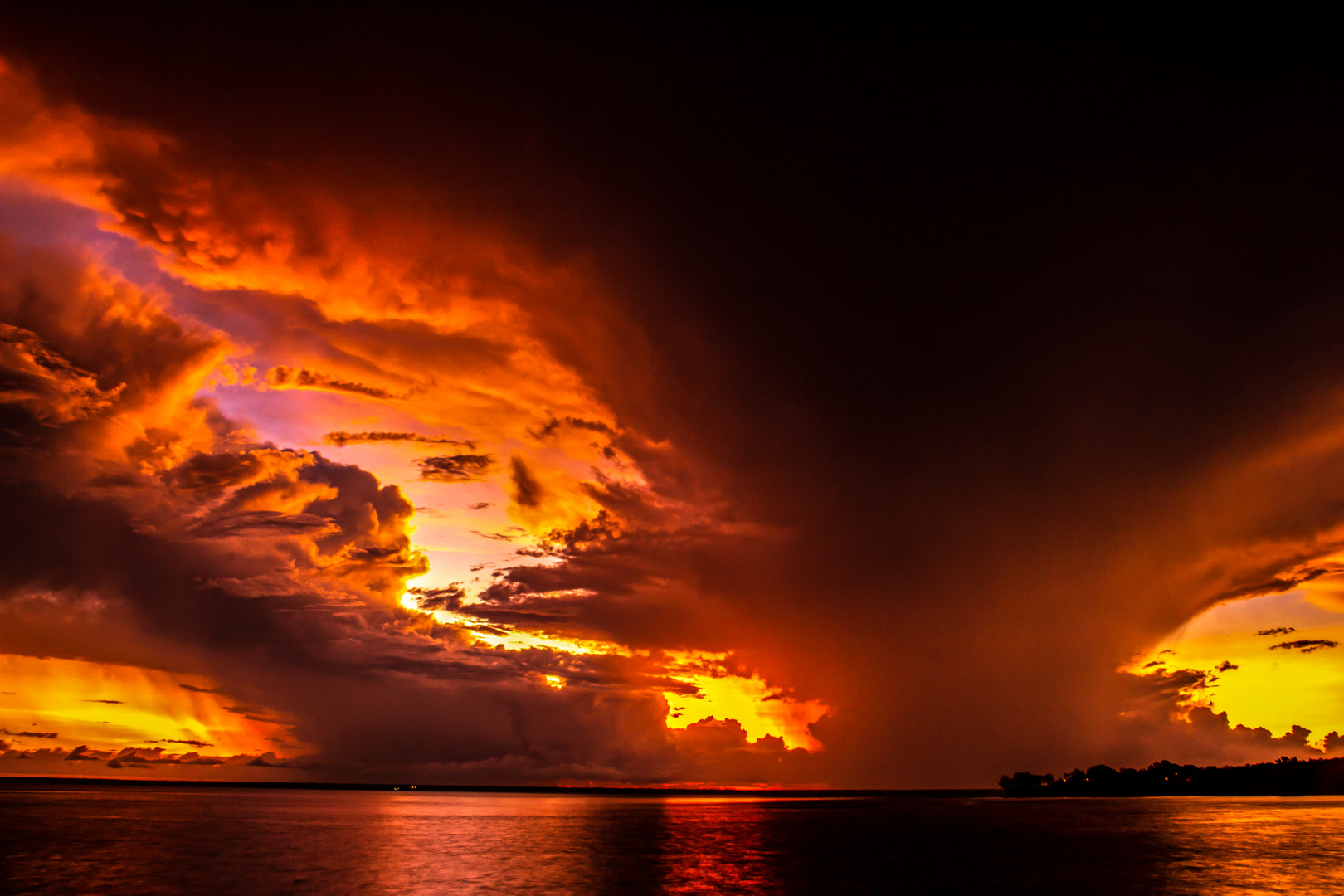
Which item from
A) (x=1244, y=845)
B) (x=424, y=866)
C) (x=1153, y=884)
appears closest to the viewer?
(x=1153, y=884)

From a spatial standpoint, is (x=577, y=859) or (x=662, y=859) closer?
(x=577, y=859)

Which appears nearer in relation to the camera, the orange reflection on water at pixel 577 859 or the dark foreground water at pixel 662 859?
the dark foreground water at pixel 662 859

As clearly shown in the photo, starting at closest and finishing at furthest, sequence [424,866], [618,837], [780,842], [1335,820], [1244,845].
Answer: [424,866] < [1244,845] < [780,842] < [618,837] < [1335,820]

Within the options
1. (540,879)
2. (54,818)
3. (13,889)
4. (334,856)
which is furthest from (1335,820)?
(54,818)

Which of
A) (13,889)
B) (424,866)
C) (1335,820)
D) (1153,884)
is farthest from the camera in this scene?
(1335,820)

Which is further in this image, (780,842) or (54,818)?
(54,818)

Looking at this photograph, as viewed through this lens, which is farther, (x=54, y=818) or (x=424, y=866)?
(x=54, y=818)

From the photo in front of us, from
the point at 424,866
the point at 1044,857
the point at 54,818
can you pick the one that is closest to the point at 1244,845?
the point at 1044,857

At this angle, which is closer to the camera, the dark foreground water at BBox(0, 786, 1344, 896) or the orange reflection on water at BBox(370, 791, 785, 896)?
the dark foreground water at BBox(0, 786, 1344, 896)

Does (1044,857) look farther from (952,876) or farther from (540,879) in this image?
(540,879)

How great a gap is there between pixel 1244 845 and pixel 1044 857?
3276cm

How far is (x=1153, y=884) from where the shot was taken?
5959cm

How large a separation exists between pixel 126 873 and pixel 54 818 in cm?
9943

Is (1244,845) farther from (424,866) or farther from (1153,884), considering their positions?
(424,866)
